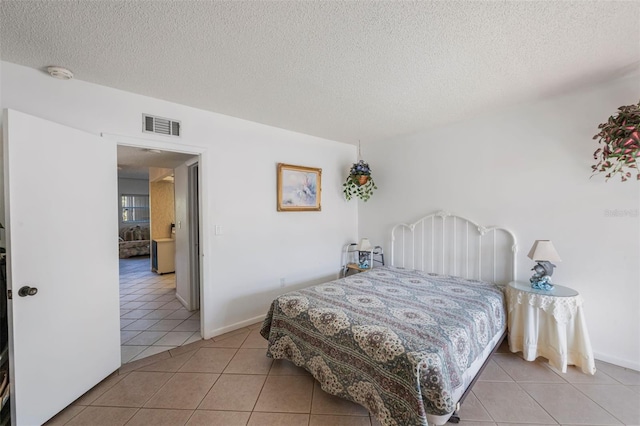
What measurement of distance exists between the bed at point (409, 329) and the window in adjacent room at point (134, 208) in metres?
8.69

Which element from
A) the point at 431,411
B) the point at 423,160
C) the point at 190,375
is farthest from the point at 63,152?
the point at 423,160

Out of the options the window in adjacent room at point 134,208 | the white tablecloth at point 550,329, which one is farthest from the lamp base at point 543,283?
the window in adjacent room at point 134,208

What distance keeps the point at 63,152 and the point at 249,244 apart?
179cm

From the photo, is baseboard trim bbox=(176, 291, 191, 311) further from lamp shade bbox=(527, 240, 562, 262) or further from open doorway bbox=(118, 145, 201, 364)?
lamp shade bbox=(527, 240, 562, 262)

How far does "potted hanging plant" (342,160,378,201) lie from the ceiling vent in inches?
89.8

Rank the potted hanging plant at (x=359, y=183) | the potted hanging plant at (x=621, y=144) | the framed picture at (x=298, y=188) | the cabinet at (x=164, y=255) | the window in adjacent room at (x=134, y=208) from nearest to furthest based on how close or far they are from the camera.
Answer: the potted hanging plant at (x=621, y=144) < the framed picture at (x=298, y=188) < the potted hanging plant at (x=359, y=183) < the cabinet at (x=164, y=255) < the window in adjacent room at (x=134, y=208)

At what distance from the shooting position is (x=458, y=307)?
2008 mm

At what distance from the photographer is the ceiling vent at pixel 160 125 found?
2314mm

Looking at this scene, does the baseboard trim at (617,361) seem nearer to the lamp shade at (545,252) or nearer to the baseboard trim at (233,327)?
the lamp shade at (545,252)

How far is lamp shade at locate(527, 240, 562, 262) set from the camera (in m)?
2.14

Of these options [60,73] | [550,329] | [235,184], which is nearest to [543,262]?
[550,329]

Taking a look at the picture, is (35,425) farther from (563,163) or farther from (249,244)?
(563,163)

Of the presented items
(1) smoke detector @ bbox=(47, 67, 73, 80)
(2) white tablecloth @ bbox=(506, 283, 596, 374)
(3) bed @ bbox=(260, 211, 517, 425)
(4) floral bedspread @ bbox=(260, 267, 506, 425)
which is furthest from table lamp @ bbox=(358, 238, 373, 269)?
(1) smoke detector @ bbox=(47, 67, 73, 80)

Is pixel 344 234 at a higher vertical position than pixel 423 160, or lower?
lower
